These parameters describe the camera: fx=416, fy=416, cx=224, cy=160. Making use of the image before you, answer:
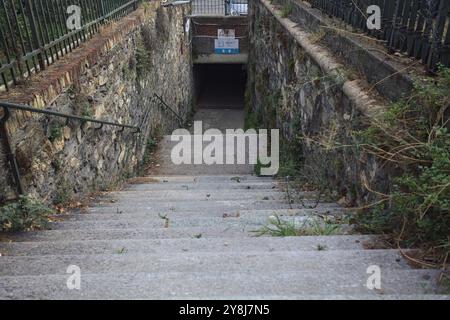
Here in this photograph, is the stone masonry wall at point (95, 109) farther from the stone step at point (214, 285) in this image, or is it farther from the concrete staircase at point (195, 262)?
the stone step at point (214, 285)

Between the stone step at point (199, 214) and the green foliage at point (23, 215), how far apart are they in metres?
0.35

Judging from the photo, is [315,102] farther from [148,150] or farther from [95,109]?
[148,150]

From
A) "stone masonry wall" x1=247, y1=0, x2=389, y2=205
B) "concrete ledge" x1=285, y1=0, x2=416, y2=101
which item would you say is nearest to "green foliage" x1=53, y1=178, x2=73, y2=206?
"stone masonry wall" x1=247, y1=0, x2=389, y2=205

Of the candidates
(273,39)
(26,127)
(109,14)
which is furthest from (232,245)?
(273,39)

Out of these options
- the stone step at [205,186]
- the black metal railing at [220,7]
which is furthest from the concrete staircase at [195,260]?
the black metal railing at [220,7]

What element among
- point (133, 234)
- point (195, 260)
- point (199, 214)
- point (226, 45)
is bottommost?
point (226, 45)

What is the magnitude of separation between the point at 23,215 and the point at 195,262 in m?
1.54

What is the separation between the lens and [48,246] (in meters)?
2.67

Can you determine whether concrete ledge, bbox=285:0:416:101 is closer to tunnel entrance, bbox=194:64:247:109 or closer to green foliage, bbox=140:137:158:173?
green foliage, bbox=140:137:158:173

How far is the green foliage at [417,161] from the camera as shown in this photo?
7.36 ft

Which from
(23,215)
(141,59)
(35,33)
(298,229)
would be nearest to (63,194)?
(23,215)

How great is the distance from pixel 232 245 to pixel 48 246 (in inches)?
46.6

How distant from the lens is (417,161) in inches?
101

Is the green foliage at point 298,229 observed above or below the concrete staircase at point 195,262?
below
